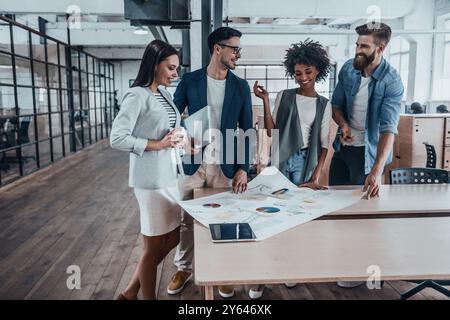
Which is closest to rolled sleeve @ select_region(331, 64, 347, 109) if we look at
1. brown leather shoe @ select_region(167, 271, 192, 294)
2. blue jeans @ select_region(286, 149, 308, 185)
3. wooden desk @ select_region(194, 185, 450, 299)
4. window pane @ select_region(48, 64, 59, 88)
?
blue jeans @ select_region(286, 149, 308, 185)

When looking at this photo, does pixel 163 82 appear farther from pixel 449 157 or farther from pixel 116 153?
pixel 116 153

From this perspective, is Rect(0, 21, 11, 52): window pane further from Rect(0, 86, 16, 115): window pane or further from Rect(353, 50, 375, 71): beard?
Rect(353, 50, 375, 71): beard

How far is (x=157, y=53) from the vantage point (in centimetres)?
158

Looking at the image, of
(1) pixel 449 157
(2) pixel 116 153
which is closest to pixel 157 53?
(1) pixel 449 157

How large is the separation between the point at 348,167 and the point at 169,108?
3.36 feet

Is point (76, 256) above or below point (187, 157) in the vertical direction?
below

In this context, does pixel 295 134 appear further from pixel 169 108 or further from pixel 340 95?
pixel 169 108

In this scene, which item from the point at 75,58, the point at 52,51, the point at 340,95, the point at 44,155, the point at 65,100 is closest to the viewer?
the point at 340,95

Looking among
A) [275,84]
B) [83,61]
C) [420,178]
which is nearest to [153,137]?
[420,178]

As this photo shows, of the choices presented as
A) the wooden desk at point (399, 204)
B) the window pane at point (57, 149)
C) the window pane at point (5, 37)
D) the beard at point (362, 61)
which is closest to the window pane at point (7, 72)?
the window pane at point (5, 37)

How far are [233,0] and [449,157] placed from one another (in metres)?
3.88

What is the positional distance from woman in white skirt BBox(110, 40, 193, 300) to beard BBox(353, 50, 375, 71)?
867 mm

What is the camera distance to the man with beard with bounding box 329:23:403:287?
1.85m

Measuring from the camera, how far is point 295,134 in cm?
194
